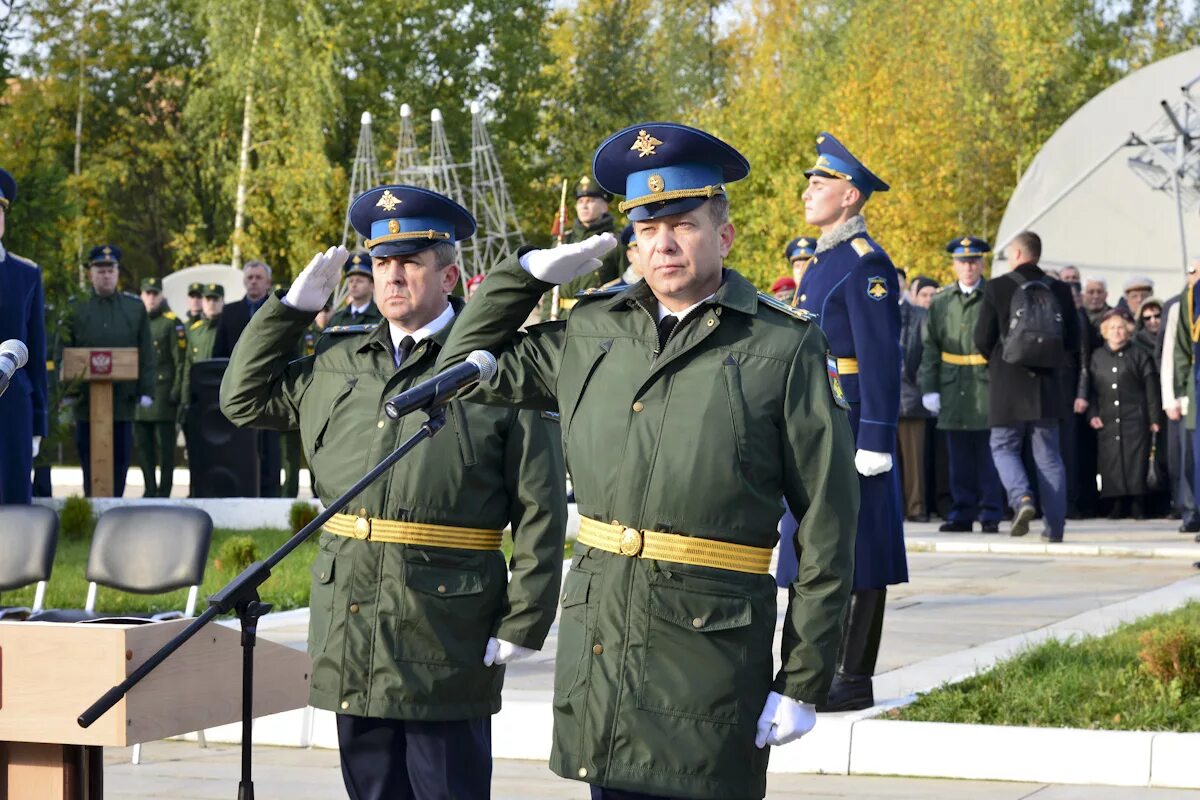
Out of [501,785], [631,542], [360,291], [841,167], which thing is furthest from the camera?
[360,291]

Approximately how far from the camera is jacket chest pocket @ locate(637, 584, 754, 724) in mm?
4348

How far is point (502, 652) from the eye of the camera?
5387 mm

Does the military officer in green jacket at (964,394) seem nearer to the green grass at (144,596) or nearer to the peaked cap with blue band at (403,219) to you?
the green grass at (144,596)

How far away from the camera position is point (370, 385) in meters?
5.58

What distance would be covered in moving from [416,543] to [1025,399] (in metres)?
11.2

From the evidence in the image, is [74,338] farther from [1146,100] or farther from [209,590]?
[1146,100]

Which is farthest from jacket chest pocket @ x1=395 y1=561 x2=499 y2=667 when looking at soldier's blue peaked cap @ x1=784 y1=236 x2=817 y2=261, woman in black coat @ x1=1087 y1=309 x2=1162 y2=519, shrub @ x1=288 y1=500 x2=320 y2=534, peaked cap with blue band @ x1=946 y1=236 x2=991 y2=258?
woman in black coat @ x1=1087 y1=309 x2=1162 y2=519

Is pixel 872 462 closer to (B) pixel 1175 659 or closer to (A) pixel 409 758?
(B) pixel 1175 659

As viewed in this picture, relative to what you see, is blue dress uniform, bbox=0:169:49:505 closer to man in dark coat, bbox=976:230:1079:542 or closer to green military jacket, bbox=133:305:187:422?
man in dark coat, bbox=976:230:1079:542

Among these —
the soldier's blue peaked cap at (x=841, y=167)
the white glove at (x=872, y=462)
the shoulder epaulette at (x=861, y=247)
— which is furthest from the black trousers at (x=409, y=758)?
the soldier's blue peaked cap at (x=841, y=167)

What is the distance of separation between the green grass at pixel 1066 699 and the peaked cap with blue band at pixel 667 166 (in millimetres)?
4017

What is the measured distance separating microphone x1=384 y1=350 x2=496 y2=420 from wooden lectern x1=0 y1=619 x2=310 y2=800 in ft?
3.40

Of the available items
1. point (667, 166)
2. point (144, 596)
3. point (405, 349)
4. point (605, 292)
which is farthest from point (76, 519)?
point (667, 166)

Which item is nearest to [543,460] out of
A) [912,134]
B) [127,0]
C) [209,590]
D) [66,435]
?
[209,590]
